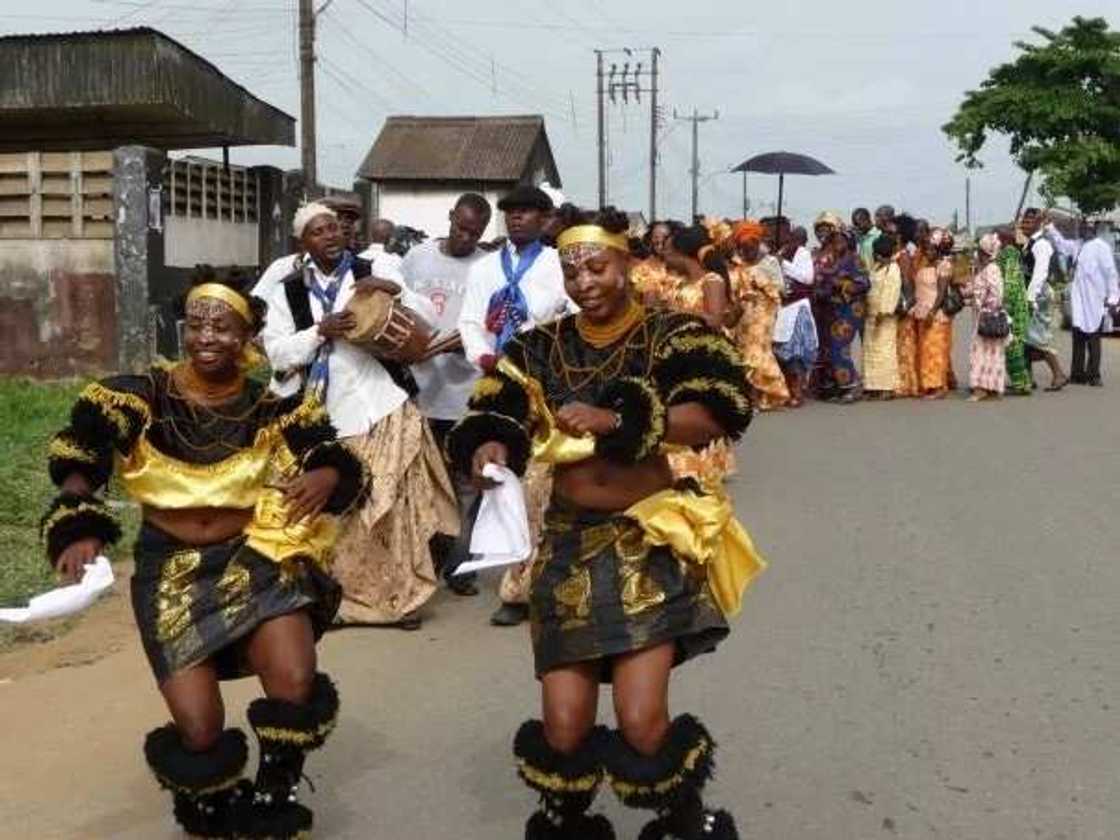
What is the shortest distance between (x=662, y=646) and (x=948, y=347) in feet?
40.2

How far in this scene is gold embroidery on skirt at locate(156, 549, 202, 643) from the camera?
389cm

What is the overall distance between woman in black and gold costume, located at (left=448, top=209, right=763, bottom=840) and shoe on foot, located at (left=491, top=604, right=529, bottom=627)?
2609 mm

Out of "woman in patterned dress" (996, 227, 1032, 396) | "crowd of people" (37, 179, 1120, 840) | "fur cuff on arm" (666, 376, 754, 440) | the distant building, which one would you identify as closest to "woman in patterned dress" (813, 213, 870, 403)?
"woman in patterned dress" (996, 227, 1032, 396)

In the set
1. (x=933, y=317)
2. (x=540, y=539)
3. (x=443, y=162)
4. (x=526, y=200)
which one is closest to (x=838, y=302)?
(x=933, y=317)

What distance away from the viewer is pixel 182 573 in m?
3.94

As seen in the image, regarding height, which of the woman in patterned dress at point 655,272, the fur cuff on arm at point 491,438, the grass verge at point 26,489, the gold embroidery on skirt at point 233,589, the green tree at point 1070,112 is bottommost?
the grass verge at point 26,489

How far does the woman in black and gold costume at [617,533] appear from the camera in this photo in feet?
11.8

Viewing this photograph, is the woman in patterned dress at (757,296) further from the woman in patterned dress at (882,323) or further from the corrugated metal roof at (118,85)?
the corrugated metal roof at (118,85)

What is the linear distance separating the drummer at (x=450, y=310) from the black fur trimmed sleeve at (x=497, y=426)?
113 inches

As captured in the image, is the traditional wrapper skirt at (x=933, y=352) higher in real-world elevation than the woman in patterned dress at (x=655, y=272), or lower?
lower

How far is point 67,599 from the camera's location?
367 cm

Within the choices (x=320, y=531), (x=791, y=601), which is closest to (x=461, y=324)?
(x=791, y=601)

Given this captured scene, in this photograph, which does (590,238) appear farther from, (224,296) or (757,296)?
(757,296)

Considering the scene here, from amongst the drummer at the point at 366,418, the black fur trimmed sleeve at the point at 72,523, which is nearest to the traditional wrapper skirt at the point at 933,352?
the drummer at the point at 366,418
